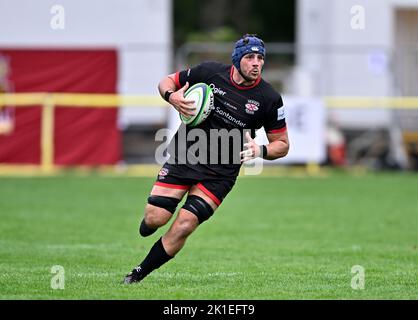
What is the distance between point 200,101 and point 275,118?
705 mm

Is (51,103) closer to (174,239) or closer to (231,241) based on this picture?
(231,241)

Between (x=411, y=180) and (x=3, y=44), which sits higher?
(x=3, y=44)

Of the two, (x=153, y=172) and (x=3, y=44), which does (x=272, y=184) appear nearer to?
(x=153, y=172)

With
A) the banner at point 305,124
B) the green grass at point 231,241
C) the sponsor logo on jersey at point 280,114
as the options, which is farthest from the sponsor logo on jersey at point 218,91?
the banner at point 305,124

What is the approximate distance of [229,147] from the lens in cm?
800

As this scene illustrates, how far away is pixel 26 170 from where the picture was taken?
20.3 metres

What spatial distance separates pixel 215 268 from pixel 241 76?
6.29 feet

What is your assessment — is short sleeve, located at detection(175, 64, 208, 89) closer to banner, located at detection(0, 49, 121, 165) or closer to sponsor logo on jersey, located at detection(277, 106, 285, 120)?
sponsor logo on jersey, located at detection(277, 106, 285, 120)

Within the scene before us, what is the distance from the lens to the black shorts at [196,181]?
7.91 metres

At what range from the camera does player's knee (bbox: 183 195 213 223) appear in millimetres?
7754

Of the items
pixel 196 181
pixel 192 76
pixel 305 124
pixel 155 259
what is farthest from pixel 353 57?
pixel 155 259

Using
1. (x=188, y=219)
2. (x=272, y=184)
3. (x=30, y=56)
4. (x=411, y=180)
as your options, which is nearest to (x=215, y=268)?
(x=188, y=219)

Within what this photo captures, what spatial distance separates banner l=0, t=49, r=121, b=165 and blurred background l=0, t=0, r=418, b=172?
0.8 inches
